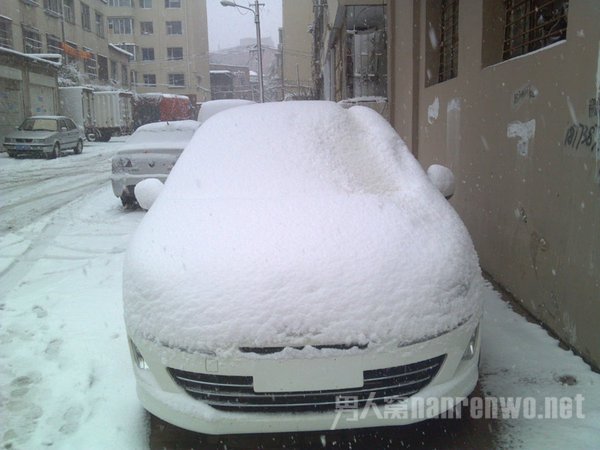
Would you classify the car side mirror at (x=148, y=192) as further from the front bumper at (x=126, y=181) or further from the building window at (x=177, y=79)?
the building window at (x=177, y=79)

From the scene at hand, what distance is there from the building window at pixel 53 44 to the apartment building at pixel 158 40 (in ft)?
80.8

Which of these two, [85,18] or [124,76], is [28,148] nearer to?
[85,18]

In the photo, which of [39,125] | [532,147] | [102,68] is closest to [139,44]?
[102,68]

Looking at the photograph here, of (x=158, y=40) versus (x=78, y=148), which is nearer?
(x=78, y=148)

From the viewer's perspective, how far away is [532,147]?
161 inches

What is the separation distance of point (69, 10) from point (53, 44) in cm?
472

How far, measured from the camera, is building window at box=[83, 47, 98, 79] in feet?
138

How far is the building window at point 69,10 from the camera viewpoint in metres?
38.4

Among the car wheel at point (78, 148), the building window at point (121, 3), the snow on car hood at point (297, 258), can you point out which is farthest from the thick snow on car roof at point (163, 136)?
the building window at point (121, 3)

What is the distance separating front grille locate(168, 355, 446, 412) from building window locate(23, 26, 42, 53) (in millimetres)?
35022

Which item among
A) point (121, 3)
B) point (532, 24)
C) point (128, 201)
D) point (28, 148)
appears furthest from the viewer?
point (121, 3)

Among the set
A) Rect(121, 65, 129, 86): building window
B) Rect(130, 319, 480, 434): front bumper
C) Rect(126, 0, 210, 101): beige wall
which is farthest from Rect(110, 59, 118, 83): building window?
Rect(130, 319, 480, 434): front bumper

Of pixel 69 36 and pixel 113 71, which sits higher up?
pixel 69 36

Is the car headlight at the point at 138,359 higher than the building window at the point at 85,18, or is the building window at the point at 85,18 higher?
the building window at the point at 85,18
